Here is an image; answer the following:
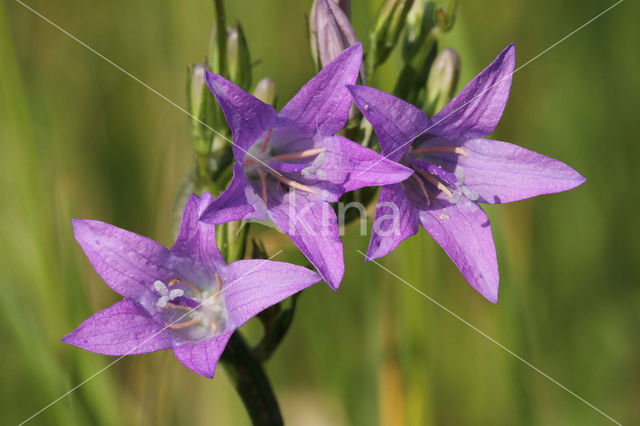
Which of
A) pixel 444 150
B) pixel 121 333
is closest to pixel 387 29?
pixel 444 150

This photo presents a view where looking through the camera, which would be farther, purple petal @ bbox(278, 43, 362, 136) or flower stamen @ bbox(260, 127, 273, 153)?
flower stamen @ bbox(260, 127, 273, 153)

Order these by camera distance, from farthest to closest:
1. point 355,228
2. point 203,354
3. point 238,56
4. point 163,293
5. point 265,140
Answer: point 355,228
point 238,56
point 265,140
point 163,293
point 203,354

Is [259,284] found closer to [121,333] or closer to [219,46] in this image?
[121,333]

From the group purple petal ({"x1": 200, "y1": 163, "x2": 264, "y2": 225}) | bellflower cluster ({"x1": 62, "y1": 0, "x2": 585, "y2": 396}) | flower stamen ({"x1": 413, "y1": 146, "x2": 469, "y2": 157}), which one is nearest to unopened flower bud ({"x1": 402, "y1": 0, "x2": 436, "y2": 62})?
bellflower cluster ({"x1": 62, "y1": 0, "x2": 585, "y2": 396})

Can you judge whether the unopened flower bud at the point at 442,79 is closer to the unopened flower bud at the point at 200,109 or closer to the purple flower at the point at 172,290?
the unopened flower bud at the point at 200,109

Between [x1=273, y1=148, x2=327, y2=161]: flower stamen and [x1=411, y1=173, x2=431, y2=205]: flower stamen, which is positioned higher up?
[x1=273, y1=148, x2=327, y2=161]: flower stamen

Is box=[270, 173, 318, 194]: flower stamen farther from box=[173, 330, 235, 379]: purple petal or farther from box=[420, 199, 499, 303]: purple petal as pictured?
box=[173, 330, 235, 379]: purple petal

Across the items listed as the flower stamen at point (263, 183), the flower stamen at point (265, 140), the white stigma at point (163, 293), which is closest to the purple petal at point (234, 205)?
the flower stamen at point (263, 183)
